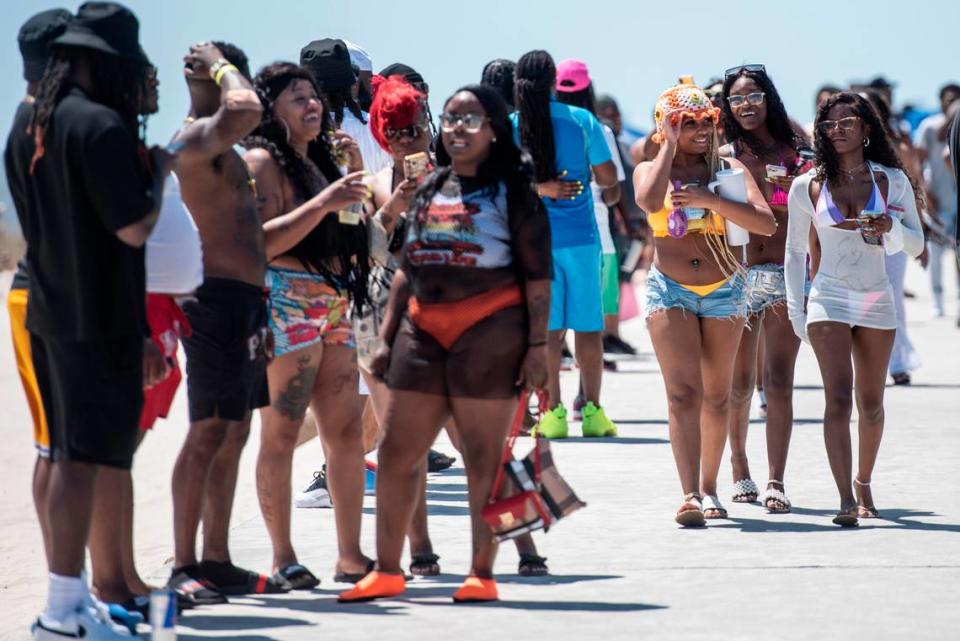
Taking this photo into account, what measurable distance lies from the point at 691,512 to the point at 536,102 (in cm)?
274

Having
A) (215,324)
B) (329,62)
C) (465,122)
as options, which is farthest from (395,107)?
(329,62)

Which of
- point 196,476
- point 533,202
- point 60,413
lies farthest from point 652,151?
point 60,413

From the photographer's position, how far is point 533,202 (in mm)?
6539

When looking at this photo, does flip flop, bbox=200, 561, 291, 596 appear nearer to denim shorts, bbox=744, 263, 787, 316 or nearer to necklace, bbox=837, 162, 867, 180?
denim shorts, bbox=744, 263, 787, 316

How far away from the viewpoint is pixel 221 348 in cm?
651

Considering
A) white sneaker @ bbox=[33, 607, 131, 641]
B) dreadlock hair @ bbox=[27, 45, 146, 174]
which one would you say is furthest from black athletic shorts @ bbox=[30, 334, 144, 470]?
dreadlock hair @ bbox=[27, 45, 146, 174]

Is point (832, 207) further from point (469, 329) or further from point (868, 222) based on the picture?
point (469, 329)

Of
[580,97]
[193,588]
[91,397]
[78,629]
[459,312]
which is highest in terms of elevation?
[580,97]

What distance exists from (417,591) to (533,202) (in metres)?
1.58

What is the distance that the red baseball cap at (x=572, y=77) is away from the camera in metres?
11.5

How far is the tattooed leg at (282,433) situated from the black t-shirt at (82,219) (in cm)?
116

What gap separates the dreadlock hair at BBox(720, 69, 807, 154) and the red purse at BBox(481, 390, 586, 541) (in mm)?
3032

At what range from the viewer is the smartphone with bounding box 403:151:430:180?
283 inches

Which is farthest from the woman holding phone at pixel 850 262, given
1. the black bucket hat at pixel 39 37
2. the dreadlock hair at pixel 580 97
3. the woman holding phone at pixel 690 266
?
the black bucket hat at pixel 39 37
